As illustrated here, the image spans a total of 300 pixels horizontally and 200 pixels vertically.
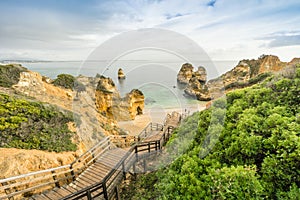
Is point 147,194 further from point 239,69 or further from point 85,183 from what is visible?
point 239,69

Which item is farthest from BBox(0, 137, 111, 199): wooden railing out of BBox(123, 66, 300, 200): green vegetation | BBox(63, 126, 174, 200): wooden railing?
BBox(123, 66, 300, 200): green vegetation

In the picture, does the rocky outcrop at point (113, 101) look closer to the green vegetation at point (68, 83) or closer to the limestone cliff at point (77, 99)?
the limestone cliff at point (77, 99)

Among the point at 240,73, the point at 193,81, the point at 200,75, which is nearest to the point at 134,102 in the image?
the point at 193,81

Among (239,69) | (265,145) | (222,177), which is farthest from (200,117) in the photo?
(239,69)

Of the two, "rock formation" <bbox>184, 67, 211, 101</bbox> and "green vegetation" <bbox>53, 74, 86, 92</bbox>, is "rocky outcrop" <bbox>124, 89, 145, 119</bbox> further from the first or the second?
"rock formation" <bbox>184, 67, 211, 101</bbox>

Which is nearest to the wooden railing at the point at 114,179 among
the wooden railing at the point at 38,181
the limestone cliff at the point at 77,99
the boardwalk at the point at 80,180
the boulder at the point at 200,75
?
the boardwalk at the point at 80,180
